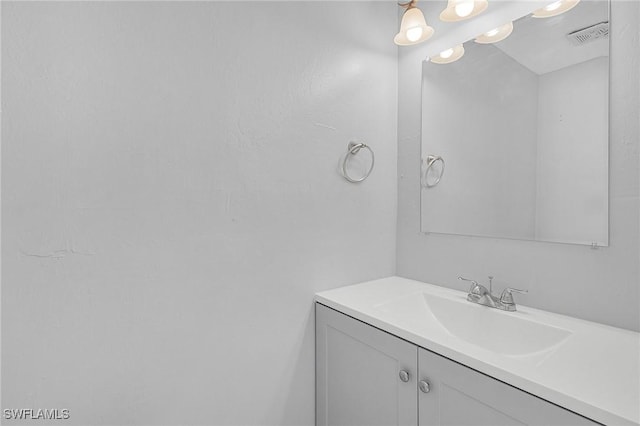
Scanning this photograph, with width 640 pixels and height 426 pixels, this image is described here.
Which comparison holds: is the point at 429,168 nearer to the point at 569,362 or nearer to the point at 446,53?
the point at 446,53

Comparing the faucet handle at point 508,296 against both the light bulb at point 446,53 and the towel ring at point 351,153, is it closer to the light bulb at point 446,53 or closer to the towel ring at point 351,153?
the towel ring at point 351,153

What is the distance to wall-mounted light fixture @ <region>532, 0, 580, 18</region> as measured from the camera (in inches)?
42.8

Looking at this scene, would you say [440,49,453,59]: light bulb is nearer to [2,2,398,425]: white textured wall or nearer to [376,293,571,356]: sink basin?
[2,2,398,425]: white textured wall

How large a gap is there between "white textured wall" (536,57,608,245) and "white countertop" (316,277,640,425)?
0.29m

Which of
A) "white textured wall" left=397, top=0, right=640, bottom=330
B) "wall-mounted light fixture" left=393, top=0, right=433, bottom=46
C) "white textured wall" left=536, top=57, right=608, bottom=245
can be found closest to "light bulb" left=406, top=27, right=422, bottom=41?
"wall-mounted light fixture" left=393, top=0, right=433, bottom=46

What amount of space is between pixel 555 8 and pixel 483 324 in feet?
3.72

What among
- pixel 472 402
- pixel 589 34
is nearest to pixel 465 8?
pixel 589 34

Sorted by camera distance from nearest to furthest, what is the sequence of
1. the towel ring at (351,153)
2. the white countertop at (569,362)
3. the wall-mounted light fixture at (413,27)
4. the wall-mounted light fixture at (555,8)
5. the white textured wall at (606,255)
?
the white countertop at (569,362)
the white textured wall at (606,255)
the wall-mounted light fixture at (555,8)
the wall-mounted light fixture at (413,27)
the towel ring at (351,153)

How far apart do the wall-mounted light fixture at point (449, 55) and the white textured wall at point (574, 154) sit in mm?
371

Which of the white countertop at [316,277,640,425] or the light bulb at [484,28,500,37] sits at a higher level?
the light bulb at [484,28,500,37]

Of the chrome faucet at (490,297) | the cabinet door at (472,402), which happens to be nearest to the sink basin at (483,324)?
the chrome faucet at (490,297)

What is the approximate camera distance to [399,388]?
103 cm

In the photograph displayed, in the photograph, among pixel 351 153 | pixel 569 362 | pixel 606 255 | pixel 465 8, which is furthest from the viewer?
pixel 351 153

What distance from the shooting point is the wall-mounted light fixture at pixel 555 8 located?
3.56 ft
